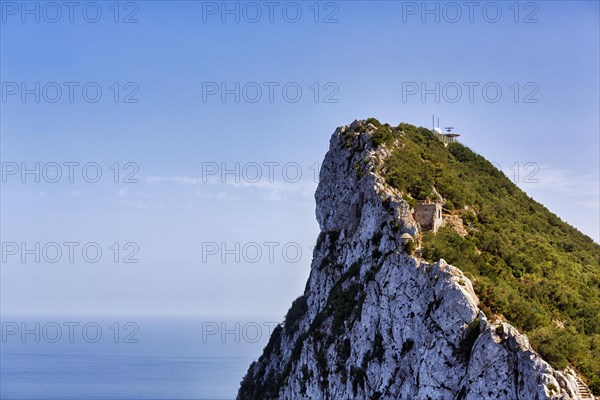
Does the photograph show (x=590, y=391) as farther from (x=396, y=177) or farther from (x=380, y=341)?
(x=396, y=177)

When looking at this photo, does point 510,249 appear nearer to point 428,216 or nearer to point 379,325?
point 428,216

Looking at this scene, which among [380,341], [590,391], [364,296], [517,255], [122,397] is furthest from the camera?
[122,397]

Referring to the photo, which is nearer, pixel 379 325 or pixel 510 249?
pixel 379 325

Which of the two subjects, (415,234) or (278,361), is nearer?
(415,234)

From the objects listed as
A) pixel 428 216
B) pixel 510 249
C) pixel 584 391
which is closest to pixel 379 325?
pixel 428 216

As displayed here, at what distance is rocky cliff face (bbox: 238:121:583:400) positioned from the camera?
113 ft

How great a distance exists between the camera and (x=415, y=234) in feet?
148

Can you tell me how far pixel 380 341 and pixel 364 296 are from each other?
158 inches

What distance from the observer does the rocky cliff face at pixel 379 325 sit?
34.5m

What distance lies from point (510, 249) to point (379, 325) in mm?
11986

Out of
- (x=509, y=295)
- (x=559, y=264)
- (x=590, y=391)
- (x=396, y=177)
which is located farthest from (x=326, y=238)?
(x=590, y=391)

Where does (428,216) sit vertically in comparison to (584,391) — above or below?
above

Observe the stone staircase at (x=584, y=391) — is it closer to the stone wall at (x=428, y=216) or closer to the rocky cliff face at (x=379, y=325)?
the rocky cliff face at (x=379, y=325)

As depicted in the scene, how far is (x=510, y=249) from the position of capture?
4994cm
